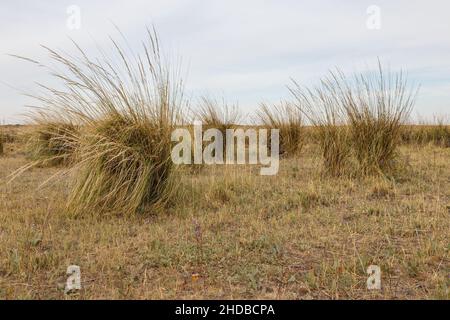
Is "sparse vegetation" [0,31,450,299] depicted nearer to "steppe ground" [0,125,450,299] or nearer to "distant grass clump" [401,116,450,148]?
"steppe ground" [0,125,450,299]

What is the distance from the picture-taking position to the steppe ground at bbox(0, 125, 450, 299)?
2059mm

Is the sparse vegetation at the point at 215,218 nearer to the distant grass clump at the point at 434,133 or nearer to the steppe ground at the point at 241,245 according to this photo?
the steppe ground at the point at 241,245

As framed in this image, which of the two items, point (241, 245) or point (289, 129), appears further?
point (289, 129)

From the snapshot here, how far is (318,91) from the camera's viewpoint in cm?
520

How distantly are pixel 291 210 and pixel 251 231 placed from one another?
721 mm

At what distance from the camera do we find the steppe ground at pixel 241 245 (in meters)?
2.06

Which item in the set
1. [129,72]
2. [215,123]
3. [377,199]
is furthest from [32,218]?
[215,123]

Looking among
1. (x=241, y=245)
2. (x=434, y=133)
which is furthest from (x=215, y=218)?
(x=434, y=133)

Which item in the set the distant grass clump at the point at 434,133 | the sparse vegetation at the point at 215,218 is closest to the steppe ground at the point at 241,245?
the sparse vegetation at the point at 215,218

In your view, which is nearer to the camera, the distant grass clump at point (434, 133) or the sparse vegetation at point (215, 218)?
the sparse vegetation at point (215, 218)

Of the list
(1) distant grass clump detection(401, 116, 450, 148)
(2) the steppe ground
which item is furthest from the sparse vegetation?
(1) distant grass clump detection(401, 116, 450, 148)

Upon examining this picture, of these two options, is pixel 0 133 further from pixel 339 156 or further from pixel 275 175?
pixel 339 156

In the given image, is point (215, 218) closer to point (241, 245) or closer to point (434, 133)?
point (241, 245)

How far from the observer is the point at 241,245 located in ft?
8.66
